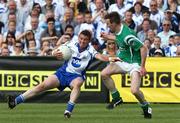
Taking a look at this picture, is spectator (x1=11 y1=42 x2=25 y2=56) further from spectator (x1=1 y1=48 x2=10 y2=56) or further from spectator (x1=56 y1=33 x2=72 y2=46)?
spectator (x1=56 y1=33 x2=72 y2=46)

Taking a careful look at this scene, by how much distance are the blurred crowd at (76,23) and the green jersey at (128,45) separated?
542cm

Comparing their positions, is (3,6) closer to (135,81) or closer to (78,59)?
(78,59)

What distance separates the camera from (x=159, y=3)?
22031mm

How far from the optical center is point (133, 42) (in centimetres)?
1396

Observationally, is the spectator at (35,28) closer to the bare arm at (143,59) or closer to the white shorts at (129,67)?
the white shorts at (129,67)

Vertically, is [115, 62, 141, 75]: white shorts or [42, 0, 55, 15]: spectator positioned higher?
[42, 0, 55, 15]: spectator

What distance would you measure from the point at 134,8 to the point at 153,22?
28.3 inches

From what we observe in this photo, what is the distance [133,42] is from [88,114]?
6.48ft

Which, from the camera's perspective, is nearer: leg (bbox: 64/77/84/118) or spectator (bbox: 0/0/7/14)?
leg (bbox: 64/77/84/118)

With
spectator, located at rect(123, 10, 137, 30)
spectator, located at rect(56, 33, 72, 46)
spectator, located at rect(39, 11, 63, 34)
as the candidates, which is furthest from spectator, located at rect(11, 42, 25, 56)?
spectator, located at rect(123, 10, 137, 30)

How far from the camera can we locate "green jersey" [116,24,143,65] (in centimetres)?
1398

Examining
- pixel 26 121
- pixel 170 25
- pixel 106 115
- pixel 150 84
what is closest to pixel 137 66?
pixel 106 115

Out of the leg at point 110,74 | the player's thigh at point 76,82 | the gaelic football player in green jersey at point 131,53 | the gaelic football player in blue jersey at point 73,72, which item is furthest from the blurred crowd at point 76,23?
the player's thigh at point 76,82

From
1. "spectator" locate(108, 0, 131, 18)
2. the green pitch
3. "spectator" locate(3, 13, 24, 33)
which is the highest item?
"spectator" locate(108, 0, 131, 18)
